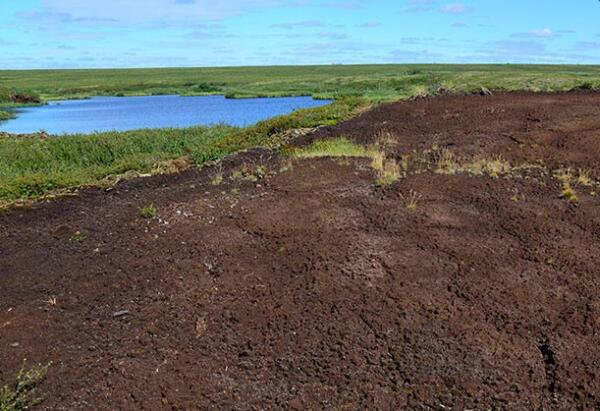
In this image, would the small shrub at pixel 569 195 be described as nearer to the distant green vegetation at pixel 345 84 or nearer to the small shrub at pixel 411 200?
the small shrub at pixel 411 200

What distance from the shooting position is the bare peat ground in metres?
5.81

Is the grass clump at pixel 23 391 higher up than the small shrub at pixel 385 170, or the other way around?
the small shrub at pixel 385 170

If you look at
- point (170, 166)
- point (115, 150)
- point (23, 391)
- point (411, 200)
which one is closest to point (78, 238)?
point (23, 391)

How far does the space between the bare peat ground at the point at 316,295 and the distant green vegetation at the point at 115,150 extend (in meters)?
2.94

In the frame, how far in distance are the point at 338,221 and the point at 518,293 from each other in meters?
3.01

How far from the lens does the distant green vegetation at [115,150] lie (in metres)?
14.4

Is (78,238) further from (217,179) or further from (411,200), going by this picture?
(411,200)

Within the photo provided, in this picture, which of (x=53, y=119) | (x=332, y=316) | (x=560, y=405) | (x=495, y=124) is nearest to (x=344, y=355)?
(x=332, y=316)

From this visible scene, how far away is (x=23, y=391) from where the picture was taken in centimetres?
572

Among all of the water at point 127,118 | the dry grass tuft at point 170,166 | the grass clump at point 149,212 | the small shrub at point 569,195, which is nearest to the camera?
the grass clump at point 149,212

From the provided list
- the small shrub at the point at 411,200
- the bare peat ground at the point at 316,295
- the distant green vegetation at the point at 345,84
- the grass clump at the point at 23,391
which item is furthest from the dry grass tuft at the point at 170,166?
the distant green vegetation at the point at 345,84

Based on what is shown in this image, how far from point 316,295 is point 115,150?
1764cm

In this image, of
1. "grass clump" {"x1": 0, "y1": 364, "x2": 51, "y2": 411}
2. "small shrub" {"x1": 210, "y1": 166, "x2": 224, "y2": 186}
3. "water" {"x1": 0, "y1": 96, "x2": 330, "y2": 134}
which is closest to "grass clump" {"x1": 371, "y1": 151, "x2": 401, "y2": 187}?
"small shrub" {"x1": 210, "y1": 166, "x2": 224, "y2": 186}

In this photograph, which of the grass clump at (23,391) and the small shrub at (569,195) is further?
the small shrub at (569,195)
